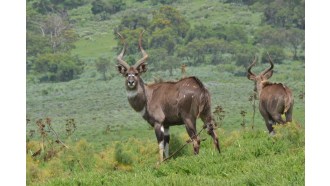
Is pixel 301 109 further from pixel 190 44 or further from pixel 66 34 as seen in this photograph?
pixel 66 34

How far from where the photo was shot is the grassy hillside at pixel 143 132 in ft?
32.3

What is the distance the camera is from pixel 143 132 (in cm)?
3500

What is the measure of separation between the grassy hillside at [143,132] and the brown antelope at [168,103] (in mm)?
458

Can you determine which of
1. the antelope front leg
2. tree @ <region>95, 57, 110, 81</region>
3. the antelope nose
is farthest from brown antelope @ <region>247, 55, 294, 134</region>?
tree @ <region>95, 57, 110, 81</region>

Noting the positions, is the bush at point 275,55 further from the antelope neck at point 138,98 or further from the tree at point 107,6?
the antelope neck at point 138,98

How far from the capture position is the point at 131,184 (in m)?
9.49

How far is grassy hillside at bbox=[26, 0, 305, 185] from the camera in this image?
32.3ft

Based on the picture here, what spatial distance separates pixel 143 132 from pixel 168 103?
893 inches

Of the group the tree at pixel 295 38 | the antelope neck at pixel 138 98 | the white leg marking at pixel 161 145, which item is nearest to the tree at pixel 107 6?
the tree at pixel 295 38

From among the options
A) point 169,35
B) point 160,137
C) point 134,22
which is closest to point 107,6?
point 134,22

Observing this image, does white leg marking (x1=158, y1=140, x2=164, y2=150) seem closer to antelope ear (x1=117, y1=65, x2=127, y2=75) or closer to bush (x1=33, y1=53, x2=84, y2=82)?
antelope ear (x1=117, y1=65, x2=127, y2=75)

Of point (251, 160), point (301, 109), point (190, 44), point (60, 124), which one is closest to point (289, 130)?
point (251, 160)

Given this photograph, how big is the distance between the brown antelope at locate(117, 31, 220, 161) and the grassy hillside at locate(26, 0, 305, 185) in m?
0.46

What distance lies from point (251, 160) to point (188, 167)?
86 cm
